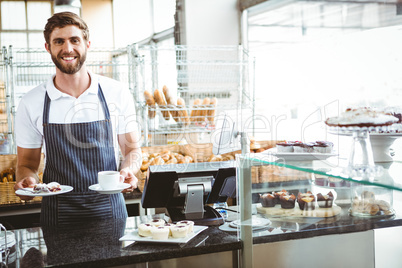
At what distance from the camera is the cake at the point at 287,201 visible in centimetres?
176

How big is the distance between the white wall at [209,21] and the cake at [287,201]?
468 centimetres

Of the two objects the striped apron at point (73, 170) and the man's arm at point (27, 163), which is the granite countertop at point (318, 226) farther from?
the man's arm at point (27, 163)

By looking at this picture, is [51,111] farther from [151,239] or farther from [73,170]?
[151,239]

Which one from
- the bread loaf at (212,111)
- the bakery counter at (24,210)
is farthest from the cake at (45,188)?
the bread loaf at (212,111)

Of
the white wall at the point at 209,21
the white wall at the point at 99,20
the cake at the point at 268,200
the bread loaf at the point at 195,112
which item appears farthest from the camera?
the white wall at the point at 99,20

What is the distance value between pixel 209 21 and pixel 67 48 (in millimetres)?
3993

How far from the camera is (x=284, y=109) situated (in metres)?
5.69

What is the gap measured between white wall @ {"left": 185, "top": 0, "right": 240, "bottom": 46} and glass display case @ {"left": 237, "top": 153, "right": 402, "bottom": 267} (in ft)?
15.0

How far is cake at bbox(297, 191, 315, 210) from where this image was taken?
5.66 feet

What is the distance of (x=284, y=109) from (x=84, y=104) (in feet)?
11.6

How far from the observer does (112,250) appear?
6.28 feet

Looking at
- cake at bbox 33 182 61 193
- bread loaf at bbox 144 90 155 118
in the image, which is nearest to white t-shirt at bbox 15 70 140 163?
cake at bbox 33 182 61 193

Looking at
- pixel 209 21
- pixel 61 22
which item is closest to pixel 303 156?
pixel 61 22

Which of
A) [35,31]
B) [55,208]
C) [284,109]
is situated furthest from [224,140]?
[35,31]
